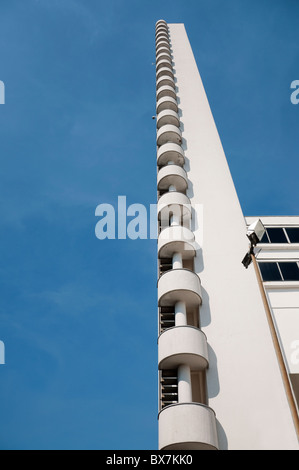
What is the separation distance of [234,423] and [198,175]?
18650 millimetres

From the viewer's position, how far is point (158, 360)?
1770cm

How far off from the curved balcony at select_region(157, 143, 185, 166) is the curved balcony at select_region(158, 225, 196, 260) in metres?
8.67

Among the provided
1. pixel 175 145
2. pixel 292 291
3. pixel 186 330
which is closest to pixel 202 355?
pixel 186 330

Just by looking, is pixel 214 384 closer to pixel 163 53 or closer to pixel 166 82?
pixel 166 82

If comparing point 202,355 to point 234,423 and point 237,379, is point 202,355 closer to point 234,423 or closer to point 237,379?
point 237,379

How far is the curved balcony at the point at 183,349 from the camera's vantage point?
16812mm

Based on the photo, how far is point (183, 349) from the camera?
16812mm

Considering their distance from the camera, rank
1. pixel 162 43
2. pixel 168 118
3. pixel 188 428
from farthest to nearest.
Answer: pixel 162 43
pixel 168 118
pixel 188 428

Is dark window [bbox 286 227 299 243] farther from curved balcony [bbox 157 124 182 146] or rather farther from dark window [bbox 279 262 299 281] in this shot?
curved balcony [bbox 157 124 182 146]

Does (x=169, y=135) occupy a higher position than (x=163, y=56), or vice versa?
(x=163, y=56)

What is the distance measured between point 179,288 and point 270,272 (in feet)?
21.5

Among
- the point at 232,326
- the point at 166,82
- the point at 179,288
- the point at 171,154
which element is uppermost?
the point at 166,82

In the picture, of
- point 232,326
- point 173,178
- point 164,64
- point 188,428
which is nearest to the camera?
point 188,428

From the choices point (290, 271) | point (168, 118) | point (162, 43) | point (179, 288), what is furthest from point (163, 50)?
point (179, 288)
